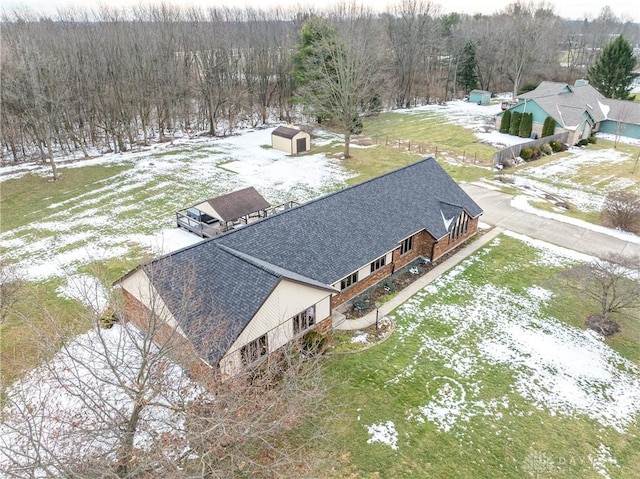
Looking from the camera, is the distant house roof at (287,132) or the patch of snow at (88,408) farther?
the distant house roof at (287,132)

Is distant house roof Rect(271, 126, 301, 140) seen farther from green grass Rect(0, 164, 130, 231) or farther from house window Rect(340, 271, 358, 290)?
house window Rect(340, 271, 358, 290)

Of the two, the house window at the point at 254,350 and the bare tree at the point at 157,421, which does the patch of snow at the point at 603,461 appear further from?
the house window at the point at 254,350

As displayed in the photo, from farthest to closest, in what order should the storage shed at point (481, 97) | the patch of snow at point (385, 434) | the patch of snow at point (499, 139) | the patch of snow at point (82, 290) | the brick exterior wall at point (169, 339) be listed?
1. the storage shed at point (481, 97)
2. the patch of snow at point (499, 139)
3. the patch of snow at point (82, 290)
4. the patch of snow at point (385, 434)
5. the brick exterior wall at point (169, 339)

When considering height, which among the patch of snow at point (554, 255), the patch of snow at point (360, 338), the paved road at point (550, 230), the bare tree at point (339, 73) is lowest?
the patch of snow at point (360, 338)

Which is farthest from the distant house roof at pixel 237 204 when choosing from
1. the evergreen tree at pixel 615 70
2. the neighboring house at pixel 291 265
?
the evergreen tree at pixel 615 70

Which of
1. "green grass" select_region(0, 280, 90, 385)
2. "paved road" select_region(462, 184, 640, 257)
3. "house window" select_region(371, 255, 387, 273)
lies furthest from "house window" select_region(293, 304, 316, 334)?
"paved road" select_region(462, 184, 640, 257)
